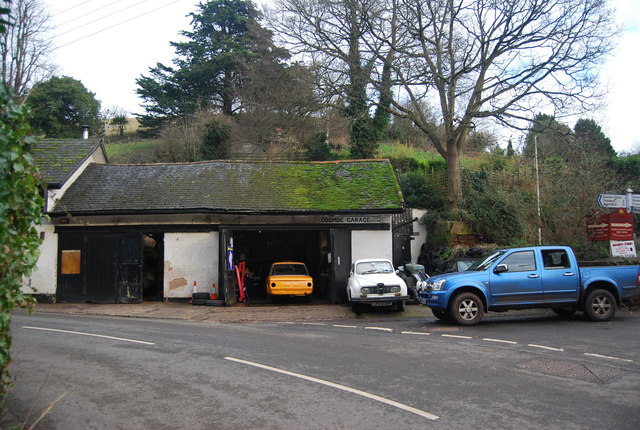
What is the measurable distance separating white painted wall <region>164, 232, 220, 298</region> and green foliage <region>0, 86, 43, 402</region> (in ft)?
46.7

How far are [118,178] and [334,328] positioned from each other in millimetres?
13382

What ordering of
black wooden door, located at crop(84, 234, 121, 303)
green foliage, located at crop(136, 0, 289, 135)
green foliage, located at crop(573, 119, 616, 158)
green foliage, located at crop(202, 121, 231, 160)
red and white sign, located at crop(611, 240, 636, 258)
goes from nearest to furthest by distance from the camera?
red and white sign, located at crop(611, 240, 636, 258) < black wooden door, located at crop(84, 234, 121, 303) < green foliage, located at crop(202, 121, 231, 160) < green foliage, located at crop(573, 119, 616, 158) < green foliage, located at crop(136, 0, 289, 135)

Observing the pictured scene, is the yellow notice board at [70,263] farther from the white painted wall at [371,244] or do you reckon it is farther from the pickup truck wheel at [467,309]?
the pickup truck wheel at [467,309]

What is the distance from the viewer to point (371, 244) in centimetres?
1898

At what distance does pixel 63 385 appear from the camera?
663cm

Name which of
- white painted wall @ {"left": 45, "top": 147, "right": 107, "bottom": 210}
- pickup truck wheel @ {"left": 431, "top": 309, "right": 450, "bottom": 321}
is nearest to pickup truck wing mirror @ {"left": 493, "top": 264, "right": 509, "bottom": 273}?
pickup truck wheel @ {"left": 431, "top": 309, "right": 450, "bottom": 321}

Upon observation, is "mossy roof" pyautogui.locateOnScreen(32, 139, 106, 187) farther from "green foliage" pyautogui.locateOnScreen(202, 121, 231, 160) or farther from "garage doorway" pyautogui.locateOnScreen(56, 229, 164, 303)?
"green foliage" pyautogui.locateOnScreen(202, 121, 231, 160)

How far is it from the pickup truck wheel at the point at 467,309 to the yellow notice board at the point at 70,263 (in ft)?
47.0

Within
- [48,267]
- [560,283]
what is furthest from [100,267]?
[560,283]

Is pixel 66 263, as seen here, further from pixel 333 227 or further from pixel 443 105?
pixel 443 105

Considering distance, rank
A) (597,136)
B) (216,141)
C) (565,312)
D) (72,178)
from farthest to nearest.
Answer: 1. (597,136)
2. (216,141)
3. (72,178)
4. (565,312)

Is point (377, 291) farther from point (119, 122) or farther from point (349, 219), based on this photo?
point (119, 122)

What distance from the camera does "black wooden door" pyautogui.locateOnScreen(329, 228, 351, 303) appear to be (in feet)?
57.9

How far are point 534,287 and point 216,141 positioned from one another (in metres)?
23.3
